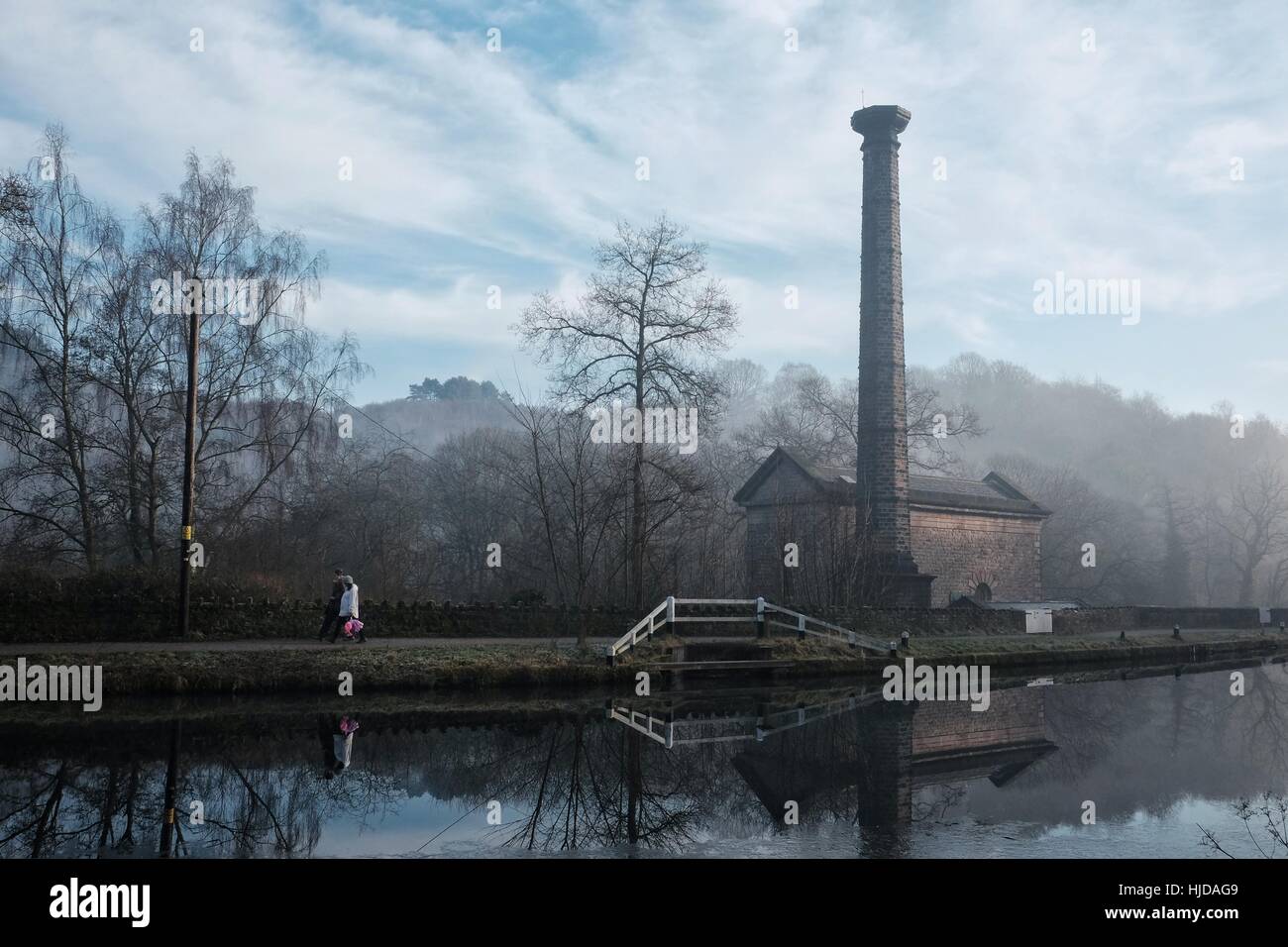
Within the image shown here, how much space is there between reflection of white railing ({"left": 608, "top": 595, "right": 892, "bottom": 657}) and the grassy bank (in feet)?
1.06

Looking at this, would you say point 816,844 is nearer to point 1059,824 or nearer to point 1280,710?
point 1059,824

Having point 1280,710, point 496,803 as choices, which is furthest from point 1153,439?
point 496,803

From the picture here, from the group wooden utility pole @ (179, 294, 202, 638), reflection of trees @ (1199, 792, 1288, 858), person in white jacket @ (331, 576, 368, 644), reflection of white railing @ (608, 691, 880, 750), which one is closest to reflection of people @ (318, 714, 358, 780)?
reflection of white railing @ (608, 691, 880, 750)

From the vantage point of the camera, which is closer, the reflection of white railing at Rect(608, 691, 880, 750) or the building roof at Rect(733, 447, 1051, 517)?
the reflection of white railing at Rect(608, 691, 880, 750)

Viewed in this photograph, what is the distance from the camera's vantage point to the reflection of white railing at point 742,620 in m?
23.1

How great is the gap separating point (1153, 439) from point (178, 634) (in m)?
99.2

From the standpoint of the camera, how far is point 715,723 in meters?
16.6

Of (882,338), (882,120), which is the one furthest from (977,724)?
(882,120)

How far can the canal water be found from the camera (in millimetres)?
8508

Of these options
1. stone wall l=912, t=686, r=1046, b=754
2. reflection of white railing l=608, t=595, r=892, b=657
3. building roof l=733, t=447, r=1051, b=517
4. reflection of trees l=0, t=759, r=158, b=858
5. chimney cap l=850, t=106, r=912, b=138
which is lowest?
stone wall l=912, t=686, r=1046, b=754

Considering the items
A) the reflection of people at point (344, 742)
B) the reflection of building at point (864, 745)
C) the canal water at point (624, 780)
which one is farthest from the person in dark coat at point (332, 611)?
the reflection of building at point (864, 745)

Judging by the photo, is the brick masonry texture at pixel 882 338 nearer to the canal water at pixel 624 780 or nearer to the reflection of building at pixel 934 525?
the reflection of building at pixel 934 525

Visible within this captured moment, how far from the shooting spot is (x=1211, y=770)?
12867mm

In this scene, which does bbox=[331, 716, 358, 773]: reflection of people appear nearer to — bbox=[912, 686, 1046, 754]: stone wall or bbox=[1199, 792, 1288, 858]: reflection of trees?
bbox=[912, 686, 1046, 754]: stone wall
